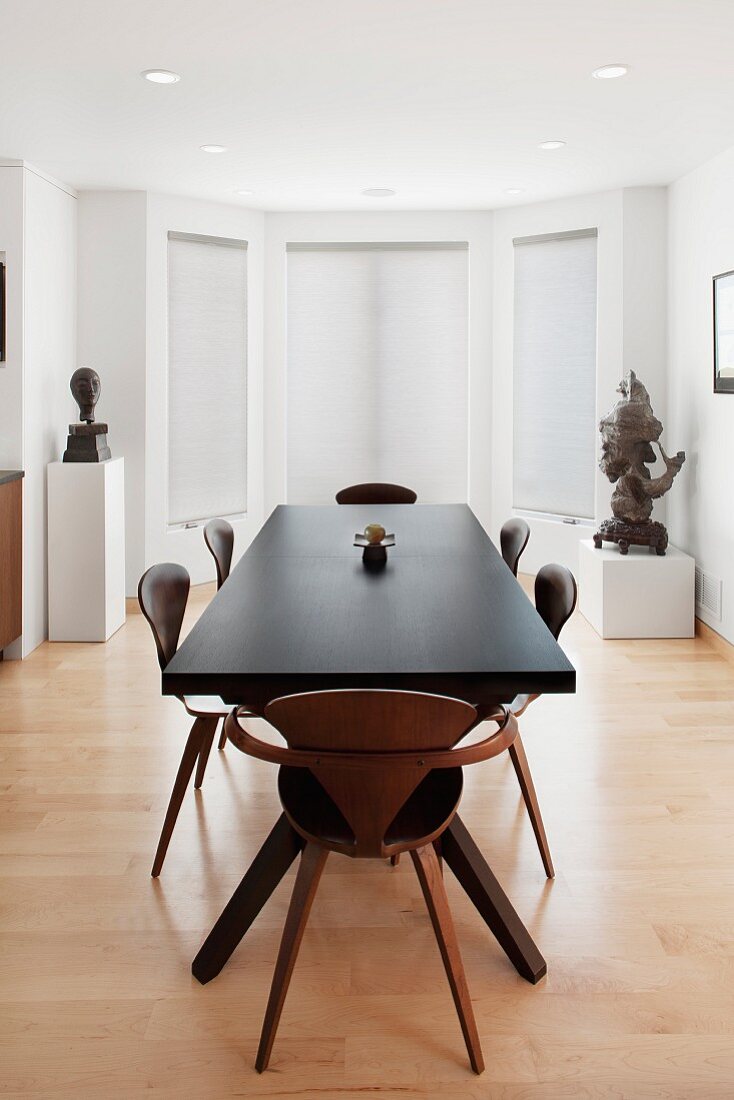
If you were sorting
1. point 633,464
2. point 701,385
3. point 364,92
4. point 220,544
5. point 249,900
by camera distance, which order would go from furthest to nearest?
1. point 633,464
2. point 701,385
3. point 364,92
4. point 220,544
5. point 249,900

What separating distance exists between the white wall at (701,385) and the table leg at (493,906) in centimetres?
325

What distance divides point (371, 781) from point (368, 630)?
21.7 inches

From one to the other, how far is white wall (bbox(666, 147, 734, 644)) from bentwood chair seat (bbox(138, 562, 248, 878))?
332cm

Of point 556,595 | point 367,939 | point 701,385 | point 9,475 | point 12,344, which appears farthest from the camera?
point 701,385

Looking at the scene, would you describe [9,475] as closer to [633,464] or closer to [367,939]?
[367,939]

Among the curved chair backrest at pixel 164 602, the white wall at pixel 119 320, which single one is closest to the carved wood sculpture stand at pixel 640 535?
the white wall at pixel 119 320

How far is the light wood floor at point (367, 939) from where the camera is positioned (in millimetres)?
2094

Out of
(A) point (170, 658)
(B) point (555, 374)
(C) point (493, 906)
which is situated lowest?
(C) point (493, 906)

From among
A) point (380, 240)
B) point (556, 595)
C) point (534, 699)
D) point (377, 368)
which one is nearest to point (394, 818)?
point (534, 699)

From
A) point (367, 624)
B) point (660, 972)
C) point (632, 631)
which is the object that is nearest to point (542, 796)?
point (660, 972)

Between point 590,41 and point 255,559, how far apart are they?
→ 219 cm

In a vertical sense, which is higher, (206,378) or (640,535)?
(206,378)

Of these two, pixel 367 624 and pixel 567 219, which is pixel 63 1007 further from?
pixel 567 219

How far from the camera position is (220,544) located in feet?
13.1
